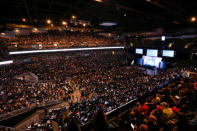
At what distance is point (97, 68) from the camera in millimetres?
19078

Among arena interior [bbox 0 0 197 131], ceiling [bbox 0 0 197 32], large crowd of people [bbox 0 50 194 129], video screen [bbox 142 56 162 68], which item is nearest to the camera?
ceiling [bbox 0 0 197 32]

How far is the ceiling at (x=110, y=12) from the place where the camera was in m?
2.89

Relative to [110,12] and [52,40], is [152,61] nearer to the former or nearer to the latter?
[110,12]

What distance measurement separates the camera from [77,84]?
14.0m

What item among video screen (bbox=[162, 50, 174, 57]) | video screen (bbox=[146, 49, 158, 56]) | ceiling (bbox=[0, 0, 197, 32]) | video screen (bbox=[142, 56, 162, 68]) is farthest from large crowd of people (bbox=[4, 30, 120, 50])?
video screen (bbox=[162, 50, 174, 57])

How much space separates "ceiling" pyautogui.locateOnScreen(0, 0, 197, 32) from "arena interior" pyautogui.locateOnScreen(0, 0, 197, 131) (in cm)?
3

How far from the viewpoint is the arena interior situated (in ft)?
9.92

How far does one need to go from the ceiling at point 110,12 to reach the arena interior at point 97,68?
3 cm

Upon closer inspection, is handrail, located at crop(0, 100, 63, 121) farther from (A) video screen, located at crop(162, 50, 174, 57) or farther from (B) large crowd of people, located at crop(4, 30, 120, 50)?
(A) video screen, located at crop(162, 50, 174, 57)

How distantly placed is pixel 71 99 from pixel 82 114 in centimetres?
492

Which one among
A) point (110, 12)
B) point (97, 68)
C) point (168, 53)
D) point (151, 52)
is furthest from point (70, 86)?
point (168, 53)

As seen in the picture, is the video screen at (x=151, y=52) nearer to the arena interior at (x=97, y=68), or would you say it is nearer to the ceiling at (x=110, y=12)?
the arena interior at (x=97, y=68)

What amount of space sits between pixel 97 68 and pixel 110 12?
51.0 feet

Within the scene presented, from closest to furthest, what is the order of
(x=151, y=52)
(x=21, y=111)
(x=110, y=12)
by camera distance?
(x=110, y=12)
(x=21, y=111)
(x=151, y=52)
